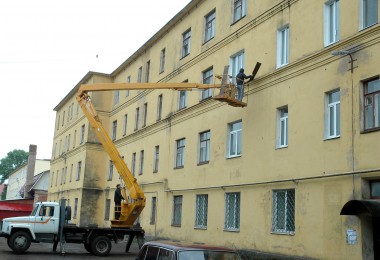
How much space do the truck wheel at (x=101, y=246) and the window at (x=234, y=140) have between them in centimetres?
727

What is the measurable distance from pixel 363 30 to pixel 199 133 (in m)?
11.9

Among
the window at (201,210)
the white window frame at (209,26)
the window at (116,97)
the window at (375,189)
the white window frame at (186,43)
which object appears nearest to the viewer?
the window at (375,189)

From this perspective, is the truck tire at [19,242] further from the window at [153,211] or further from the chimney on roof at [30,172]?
the chimney on roof at [30,172]

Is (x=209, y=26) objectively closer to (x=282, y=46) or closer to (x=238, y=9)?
(x=238, y=9)

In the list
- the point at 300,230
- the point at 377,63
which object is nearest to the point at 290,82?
the point at 377,63

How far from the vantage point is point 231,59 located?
23266mm

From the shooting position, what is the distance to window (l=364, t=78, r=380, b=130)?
14273mm

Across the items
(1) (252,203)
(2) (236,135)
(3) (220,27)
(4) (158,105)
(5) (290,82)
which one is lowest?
(1) (252,203)

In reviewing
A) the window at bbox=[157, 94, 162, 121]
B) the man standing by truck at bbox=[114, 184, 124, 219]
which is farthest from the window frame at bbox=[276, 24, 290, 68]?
the window at bbox=[157, 94, 162, 121]

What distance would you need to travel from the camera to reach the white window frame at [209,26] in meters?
25.6

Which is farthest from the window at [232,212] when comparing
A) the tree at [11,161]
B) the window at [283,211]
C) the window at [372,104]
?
the tree at [11,161]

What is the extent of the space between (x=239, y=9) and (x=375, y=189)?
40.6 feet

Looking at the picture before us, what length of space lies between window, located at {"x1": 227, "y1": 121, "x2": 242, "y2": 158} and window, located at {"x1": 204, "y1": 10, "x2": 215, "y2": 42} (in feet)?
20.0

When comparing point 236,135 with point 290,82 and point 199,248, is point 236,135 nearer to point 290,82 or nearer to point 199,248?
point 290,82
